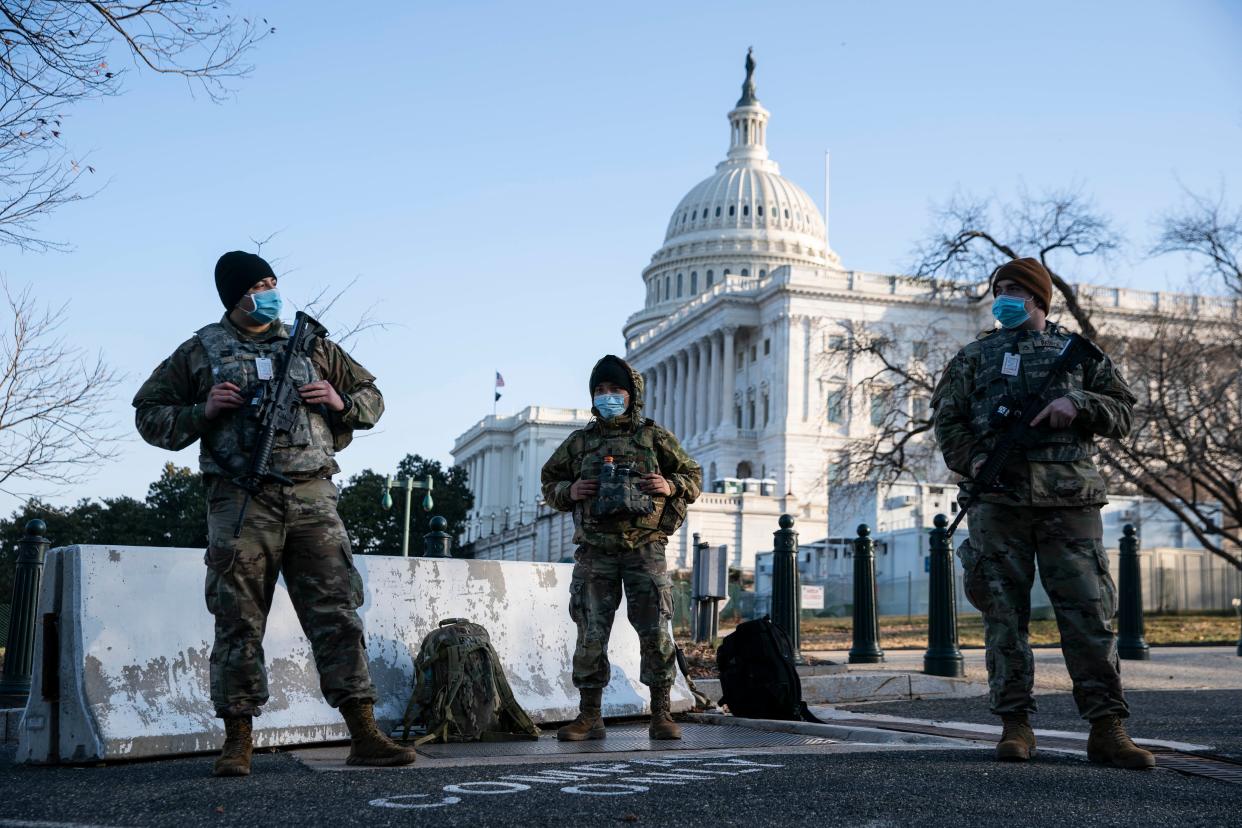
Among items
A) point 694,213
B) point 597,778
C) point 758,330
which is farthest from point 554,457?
point 694,213

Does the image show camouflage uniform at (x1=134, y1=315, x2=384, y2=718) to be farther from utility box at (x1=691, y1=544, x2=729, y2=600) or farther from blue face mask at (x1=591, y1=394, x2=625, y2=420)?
utility box at (x1=691, y1=544, x2=729, y2=600)

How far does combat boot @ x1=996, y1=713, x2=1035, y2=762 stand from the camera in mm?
6371

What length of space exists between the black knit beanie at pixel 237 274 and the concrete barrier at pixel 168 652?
1.29m

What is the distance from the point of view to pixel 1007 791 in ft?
17.8

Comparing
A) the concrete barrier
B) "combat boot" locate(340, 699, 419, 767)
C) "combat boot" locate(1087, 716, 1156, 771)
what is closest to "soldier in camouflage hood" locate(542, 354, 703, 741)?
the concrete barrier

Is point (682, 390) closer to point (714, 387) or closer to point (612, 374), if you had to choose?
point (714, 387)

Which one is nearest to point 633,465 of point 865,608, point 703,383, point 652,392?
point 865,608

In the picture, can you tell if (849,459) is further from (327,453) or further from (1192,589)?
(327,453)

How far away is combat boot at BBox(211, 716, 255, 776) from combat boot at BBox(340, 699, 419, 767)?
1.38ft

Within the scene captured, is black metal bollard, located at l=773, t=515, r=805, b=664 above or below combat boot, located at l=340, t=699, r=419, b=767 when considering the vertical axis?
above

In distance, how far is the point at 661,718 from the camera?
7.66 meters

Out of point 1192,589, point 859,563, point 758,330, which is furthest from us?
point 758,330

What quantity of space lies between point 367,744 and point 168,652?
4.18 ft

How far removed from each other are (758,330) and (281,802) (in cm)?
9452
